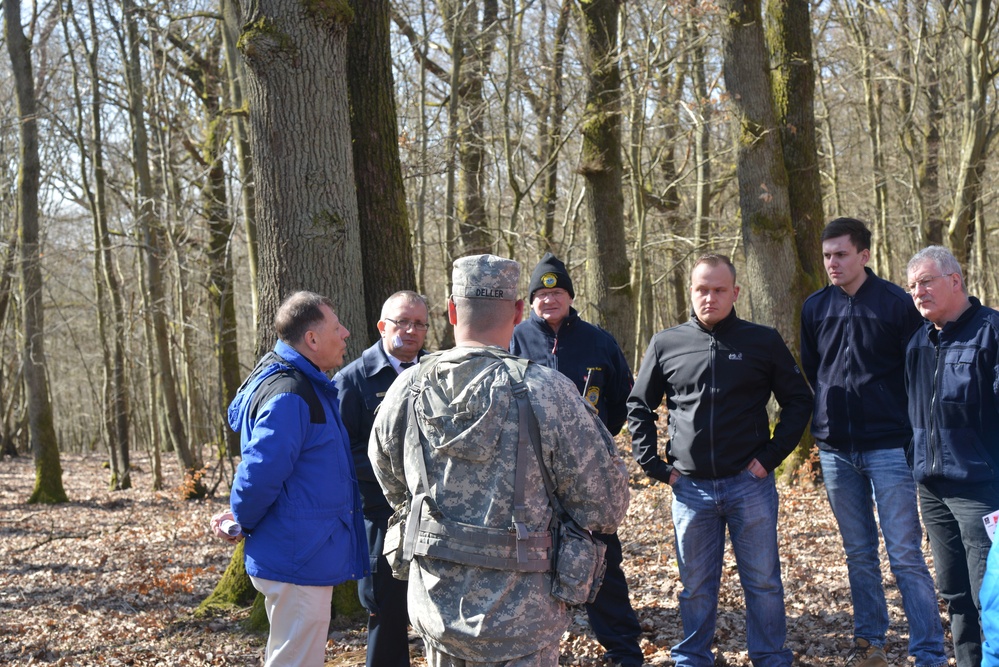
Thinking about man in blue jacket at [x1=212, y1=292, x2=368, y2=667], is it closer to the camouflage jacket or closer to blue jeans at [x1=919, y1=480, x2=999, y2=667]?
the camouflage jacket

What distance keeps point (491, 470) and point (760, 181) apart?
22.5 feet

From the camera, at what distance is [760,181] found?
879 cm

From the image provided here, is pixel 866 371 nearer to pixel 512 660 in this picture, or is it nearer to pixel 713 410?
pixel 713 410

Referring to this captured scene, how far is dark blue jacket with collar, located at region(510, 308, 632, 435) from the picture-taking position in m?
5.07

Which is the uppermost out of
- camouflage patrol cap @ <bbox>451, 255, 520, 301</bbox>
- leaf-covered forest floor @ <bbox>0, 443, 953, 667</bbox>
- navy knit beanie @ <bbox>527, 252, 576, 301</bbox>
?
navy knit beanie @ <bbox>527, 252, 576, 301</bbox>

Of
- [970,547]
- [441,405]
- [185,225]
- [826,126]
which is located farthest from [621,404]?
[826,126]

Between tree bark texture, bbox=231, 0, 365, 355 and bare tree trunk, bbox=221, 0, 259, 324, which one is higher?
bare tree trunk, bbox=221, 0, 259, 324

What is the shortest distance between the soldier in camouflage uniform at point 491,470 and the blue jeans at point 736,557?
5.56 feet

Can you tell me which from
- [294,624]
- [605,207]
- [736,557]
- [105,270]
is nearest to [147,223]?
[105,270]

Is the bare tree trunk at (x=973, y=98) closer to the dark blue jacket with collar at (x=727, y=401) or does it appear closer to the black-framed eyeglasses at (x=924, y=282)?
the black-framed eyeglasses at (x=924, y=282)

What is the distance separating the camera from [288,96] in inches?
217

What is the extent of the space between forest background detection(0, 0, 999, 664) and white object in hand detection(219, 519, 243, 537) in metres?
2.26

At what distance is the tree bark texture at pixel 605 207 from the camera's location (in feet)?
34.7

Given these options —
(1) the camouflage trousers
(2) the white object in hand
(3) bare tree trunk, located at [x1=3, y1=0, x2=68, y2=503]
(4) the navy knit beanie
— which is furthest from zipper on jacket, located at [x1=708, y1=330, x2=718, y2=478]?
(3) bare tree trunk, located at [x1=3, y1=0, x2=68, y2=503]
